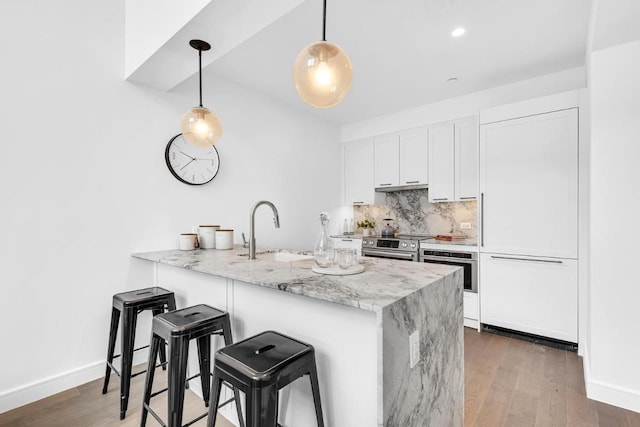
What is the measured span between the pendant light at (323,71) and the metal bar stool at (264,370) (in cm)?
117

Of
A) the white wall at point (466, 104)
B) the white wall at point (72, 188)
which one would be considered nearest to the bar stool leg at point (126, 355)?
the white wall at point (72, 188)

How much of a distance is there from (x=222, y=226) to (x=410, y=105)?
2.87 meters

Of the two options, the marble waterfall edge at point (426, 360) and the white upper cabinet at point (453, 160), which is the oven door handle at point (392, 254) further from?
the marble waterfall edge at point (426, 360)

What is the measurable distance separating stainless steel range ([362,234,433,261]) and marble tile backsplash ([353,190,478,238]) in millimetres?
495

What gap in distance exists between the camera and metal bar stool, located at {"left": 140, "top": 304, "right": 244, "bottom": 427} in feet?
4.77

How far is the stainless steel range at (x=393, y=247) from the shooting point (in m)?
3.71

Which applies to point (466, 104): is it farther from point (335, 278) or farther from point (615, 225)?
point (335, 278)

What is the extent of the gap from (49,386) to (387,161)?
4.12 metres

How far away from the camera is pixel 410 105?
4.05m

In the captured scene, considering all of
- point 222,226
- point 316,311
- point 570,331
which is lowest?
point 570,331

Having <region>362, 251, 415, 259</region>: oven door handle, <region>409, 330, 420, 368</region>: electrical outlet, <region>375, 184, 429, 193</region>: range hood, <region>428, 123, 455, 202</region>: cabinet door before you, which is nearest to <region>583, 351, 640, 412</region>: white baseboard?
<region>409, 330, 420, 368</region>: electrical outlet

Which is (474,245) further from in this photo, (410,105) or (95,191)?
(95,191)

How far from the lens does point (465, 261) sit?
3355 millimetres

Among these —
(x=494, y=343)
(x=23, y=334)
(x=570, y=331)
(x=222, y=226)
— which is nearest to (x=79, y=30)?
(x=222, y=226)
